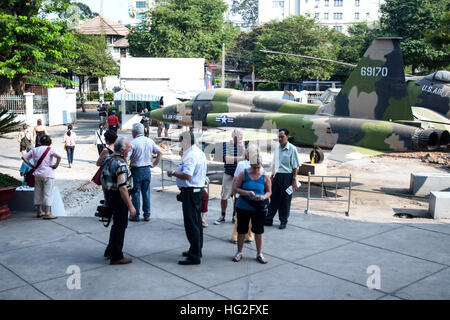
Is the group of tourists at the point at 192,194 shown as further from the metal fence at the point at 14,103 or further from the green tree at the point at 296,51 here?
the green tree at the point at 296,51

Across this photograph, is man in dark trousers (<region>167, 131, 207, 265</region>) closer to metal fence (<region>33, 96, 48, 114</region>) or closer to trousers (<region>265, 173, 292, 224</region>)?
trousers (<region>265, 173, 292, 224</region>)

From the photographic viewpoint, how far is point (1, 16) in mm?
28375

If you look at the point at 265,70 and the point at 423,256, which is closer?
the point at 423,256

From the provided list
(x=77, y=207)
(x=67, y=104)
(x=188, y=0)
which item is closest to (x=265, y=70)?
(x=188, y=0)

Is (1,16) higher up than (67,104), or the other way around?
(1,16)

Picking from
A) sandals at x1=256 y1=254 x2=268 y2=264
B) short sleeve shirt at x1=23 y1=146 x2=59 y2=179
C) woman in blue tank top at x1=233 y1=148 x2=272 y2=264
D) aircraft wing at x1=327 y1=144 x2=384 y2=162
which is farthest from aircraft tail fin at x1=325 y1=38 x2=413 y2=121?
short sleeve shirt at x1=23 y1=146 x2=59 y2=179

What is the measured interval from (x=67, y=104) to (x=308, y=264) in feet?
99.4

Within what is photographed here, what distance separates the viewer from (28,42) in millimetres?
30469

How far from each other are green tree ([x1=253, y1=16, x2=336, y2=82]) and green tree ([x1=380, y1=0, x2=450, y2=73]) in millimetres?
9629

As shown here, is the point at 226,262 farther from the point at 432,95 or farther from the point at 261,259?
the point at 432,95

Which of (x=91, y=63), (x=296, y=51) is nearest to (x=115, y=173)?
(x=91, y=63)

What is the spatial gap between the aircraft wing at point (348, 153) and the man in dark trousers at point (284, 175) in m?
3.55

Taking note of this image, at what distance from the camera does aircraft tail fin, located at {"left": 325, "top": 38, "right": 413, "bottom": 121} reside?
40.0ft
